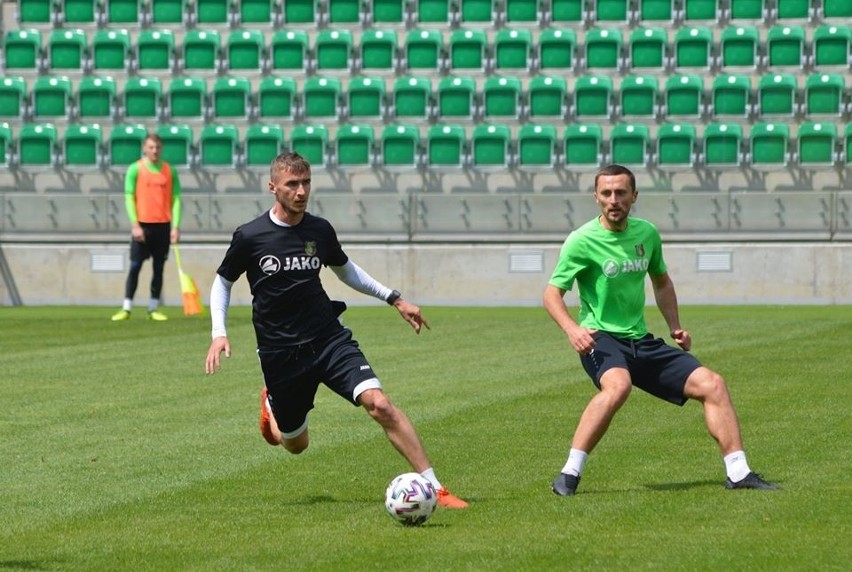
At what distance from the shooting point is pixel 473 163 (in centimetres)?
2778

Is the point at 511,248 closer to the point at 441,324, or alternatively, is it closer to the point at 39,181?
the point at 441,324

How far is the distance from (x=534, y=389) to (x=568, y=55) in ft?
50.7

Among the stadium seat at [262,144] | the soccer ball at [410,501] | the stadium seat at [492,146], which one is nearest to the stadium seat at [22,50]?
the stadium seat at [262,144]

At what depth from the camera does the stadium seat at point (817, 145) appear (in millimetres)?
26734

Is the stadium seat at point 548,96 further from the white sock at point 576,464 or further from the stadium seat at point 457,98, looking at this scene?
the white sock at point 576,464

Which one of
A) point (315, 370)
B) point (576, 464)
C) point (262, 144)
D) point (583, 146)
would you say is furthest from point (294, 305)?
point (262, 144)

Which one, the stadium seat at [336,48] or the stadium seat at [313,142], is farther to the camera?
the stadium seat at [336,48]

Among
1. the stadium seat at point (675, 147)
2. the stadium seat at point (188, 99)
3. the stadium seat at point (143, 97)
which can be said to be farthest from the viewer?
the stadium seat at point (143, 97)

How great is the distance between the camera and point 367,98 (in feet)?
93.9

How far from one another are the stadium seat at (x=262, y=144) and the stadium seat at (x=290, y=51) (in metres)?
1.70

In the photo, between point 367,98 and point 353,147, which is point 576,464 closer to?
point 353,147

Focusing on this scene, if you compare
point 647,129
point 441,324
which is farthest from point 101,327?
point 647,129

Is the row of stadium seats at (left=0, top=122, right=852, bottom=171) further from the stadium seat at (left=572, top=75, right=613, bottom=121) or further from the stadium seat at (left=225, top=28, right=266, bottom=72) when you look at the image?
the stadium seat at (left=225, top=28, right=266, bottom=72)

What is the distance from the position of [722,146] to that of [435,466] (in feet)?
58.7
